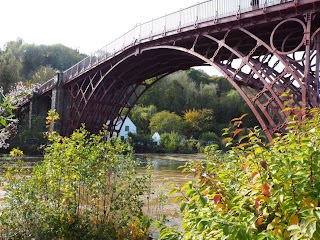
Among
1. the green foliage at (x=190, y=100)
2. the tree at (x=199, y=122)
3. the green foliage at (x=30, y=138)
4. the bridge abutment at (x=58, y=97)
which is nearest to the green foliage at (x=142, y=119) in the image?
the green foliage at (x=190, y=100)

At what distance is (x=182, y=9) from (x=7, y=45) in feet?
189

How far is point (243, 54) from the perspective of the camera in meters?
12.1

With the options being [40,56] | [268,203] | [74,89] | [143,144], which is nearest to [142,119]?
[143,144]

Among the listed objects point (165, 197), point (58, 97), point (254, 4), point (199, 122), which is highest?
point (254, 4)

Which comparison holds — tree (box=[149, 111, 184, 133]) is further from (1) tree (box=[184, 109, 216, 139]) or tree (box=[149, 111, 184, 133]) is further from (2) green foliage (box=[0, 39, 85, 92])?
(2) green foliage (box=[0, 39, 85, 92])

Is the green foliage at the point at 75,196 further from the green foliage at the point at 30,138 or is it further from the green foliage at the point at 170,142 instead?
the green foliage at the point at 170,142

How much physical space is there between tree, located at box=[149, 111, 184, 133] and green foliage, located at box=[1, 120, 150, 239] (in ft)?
146

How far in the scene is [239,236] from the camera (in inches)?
62.1

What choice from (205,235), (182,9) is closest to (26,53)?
(182,9)

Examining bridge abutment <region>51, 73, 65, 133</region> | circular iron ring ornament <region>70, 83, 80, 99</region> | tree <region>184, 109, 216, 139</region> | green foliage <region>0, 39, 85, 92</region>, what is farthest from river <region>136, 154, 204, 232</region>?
green foliage <region>0, 39, 85, 92</region>

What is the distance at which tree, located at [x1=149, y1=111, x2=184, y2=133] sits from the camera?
164 feet

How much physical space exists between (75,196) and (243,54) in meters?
8.97

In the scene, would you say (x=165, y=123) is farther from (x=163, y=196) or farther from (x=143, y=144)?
(x=163, y=196)

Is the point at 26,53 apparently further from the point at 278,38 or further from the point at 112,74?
the point at 278,38
